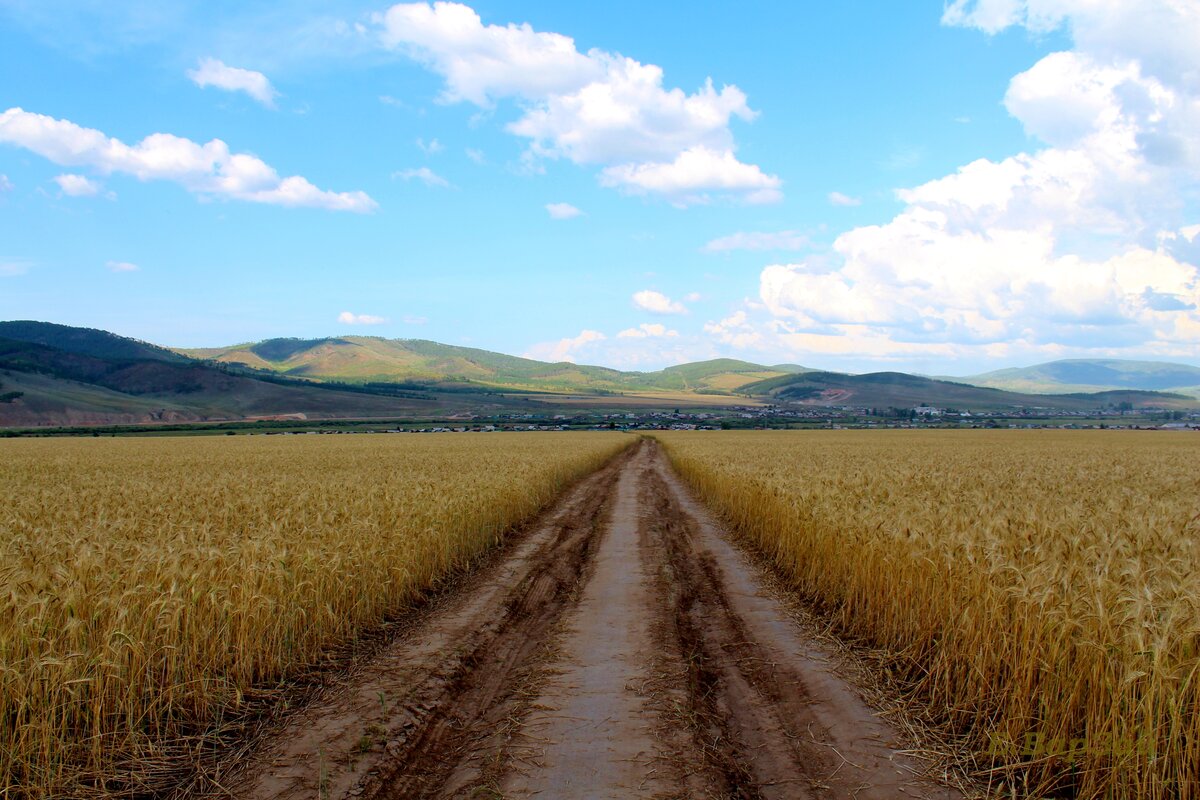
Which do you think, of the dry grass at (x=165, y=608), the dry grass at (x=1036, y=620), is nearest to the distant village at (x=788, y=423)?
the dry grass at (x=165, y=608)

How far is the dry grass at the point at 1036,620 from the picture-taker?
4645 mm

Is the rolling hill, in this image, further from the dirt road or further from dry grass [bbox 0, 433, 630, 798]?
the dirt road

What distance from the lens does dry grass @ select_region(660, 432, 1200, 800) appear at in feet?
15.2

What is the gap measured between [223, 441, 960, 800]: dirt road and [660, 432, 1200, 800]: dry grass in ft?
2.72

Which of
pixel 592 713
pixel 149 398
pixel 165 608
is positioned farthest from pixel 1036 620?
pixel 149 398

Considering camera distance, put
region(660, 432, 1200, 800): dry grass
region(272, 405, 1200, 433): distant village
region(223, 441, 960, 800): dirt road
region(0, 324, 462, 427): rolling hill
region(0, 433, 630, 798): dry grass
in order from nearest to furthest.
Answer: region(660, 432, 1200, 800): dry grass
region(0, 433, 630, 798): dry grass
region(223, 441, 960, 800): dirt road
region(272, 405, 1200, 433): distant village
region(0, 324, 462, 427): rolling hill

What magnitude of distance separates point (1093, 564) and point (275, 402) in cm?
19856

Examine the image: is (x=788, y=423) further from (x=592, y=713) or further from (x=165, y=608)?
(x=165, y=608)

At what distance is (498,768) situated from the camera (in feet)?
17.6

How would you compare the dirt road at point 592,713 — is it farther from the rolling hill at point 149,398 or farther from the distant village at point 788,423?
the rolling hill at point 149,398

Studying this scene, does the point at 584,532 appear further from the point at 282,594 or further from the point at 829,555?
the point at 282,594

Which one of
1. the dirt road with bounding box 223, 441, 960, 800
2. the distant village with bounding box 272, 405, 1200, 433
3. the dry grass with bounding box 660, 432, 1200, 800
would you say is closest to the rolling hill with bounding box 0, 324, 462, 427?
the distant village with bounding box 272, 405, 1200, 433

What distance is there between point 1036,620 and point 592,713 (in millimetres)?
4066

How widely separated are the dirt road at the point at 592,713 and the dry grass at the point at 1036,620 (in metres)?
0.83
